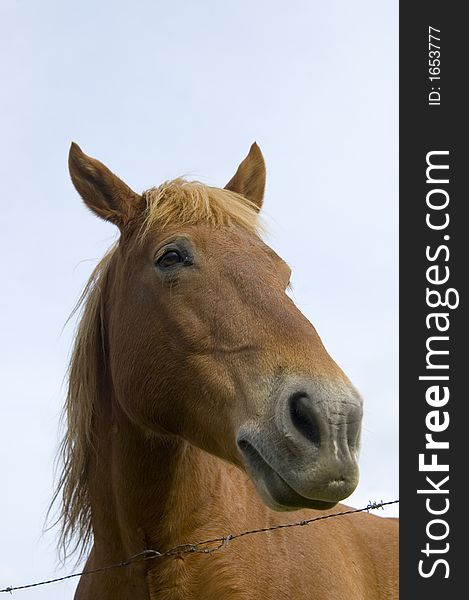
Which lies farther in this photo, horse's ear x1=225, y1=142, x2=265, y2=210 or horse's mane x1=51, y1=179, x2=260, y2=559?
horse's ear x1=225, y1=142, x2=265, y2=210

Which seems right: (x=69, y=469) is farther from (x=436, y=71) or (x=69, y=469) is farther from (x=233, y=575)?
(x=436, y=71)

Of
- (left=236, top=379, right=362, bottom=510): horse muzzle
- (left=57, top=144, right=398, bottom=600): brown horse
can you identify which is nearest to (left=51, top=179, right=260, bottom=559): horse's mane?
(left=57, top=144, right=398, bottom=600): brown horse

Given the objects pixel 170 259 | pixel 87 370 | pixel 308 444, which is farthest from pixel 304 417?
pixel 87 370

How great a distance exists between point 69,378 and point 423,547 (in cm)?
217

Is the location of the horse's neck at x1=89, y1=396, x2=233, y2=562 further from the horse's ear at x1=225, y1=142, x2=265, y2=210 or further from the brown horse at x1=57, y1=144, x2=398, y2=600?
the horse's ear at x1=225, y1=142, x2=265, y2=210

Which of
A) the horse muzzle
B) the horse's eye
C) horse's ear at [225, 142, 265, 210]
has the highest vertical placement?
horse's ear at [225, 142, 265, 210]

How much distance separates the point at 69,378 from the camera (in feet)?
14.5

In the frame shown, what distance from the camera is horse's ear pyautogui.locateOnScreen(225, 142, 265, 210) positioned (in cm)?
484

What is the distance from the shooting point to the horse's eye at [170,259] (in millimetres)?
3748

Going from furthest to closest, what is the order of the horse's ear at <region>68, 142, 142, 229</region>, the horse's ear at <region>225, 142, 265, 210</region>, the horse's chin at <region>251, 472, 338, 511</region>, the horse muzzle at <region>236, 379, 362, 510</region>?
1. the horse's ear at <region>225, 142, 265, 210</region>
2. the horse's ear at <region>68, 142, 142, 229</region>
3. the horse's chin at <region>251, 472, 338, 511</region>
4. the horse muzzle at <region>236, 379, 362, 510</region>

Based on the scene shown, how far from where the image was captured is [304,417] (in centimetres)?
288

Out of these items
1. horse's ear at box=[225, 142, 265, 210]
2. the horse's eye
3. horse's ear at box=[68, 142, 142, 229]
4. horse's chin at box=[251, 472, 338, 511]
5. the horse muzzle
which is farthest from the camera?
horse's ear at box=[225, 142, 265, 210]

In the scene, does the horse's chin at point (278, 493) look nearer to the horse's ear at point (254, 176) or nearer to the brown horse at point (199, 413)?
the brown horse at point (199, 413)

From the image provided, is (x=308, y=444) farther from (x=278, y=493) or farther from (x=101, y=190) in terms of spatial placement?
(x=101, y=190)
